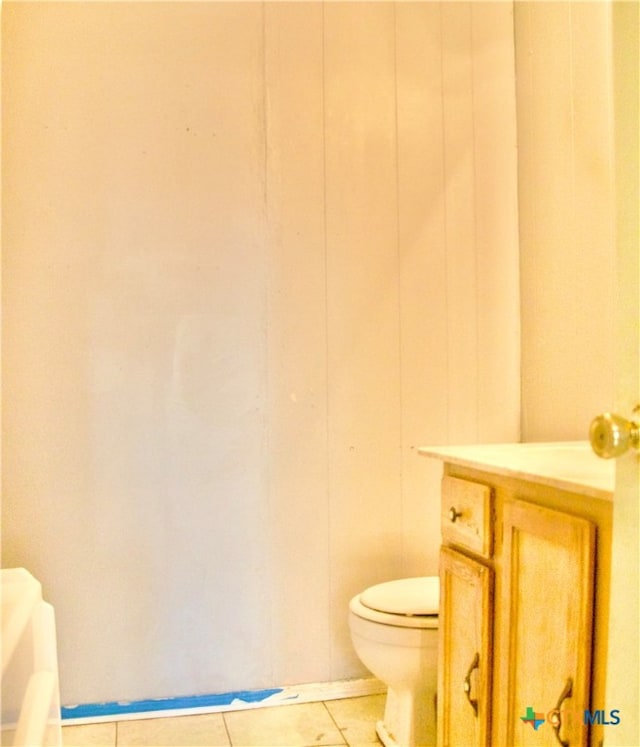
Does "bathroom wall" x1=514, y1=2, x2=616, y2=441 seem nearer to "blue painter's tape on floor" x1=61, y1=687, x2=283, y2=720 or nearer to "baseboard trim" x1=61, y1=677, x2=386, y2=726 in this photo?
"baseboard trim" x1=61, y1=677, x2=386, y2=726

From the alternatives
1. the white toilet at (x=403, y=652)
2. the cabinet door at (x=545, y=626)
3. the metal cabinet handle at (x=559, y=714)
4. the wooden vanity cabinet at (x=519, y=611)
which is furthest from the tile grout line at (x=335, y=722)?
the metal cabinet handle at (x=559, y=714)

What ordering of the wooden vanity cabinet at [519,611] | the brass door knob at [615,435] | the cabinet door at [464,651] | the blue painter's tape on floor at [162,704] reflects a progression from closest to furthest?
the brass door knob at [615,435], the wooden vanity cabinet at [519,611], the cabinet door at [464,651], the blue painter's tape on floor at [162,704]

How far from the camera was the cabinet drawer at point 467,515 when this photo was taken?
1325mm

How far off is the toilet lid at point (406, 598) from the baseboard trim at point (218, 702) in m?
0.48

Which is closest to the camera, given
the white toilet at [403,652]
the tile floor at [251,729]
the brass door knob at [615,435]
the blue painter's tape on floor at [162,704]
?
the brass door knob at [615,435]

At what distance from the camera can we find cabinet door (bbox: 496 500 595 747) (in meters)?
1.00

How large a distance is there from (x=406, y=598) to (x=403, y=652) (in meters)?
0.17

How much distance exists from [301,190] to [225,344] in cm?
54

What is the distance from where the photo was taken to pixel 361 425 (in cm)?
226

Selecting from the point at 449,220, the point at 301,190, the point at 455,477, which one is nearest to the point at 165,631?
the point at 455,477

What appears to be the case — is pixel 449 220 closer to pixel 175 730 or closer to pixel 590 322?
pixel 590 322

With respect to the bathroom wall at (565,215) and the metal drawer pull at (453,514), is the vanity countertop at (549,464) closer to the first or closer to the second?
the metal drawer pull at (453,514)

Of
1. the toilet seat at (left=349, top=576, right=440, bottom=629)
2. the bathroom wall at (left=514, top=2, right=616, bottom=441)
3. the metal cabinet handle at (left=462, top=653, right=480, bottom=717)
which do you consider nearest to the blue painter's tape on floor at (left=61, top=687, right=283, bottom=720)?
the toilet seat at (left=349, top=576, right=440, bottom=629)

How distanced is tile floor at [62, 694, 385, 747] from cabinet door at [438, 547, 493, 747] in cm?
55
